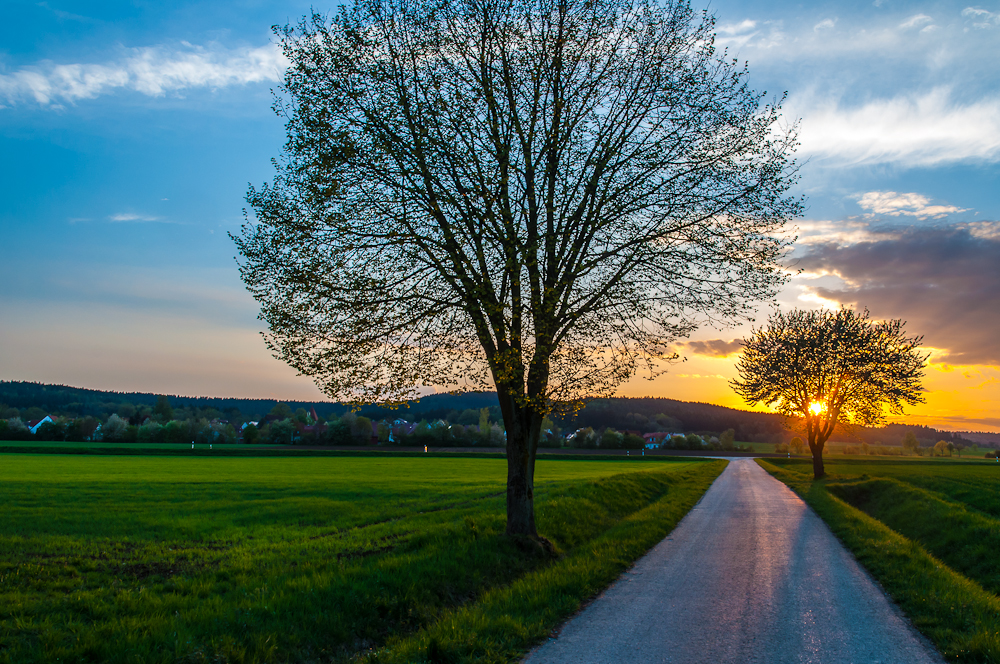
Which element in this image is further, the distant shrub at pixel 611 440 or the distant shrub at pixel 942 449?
the distant shrub at pixel 942 449

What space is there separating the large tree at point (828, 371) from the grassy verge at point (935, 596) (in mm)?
27966

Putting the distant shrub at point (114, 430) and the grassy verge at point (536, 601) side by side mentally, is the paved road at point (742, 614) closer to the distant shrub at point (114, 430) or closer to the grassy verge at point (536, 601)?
the grassy verge at point (536, 601)

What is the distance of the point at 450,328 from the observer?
14.3 m

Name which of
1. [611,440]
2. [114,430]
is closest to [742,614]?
[611,440]

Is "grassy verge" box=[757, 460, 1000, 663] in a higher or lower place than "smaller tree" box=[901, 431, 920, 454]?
higher

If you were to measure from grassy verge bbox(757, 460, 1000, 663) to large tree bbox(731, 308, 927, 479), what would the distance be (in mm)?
27966

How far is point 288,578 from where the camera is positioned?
406 inches

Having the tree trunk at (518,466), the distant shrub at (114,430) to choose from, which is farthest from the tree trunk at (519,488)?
the distant shrub at (114,430)

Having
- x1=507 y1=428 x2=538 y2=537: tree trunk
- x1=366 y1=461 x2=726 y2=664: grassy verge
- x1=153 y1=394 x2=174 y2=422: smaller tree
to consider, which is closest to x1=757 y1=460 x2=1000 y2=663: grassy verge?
x1=366 y1=461 x2=726 y2=664: grassy verge

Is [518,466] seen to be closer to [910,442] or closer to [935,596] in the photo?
[935,596]

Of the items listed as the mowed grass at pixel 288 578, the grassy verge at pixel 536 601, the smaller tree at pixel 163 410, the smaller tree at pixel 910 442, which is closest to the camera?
the grassy verge at pixel 536 601

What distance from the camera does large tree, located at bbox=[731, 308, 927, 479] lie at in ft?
133

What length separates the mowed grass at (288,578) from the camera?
7398mm

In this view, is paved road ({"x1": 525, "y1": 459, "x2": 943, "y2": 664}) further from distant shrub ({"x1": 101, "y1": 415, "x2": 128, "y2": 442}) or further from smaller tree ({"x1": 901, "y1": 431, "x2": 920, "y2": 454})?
smaller tree ({"x1": 901, "y1": 431, "x2": 920, "y2": 454})
